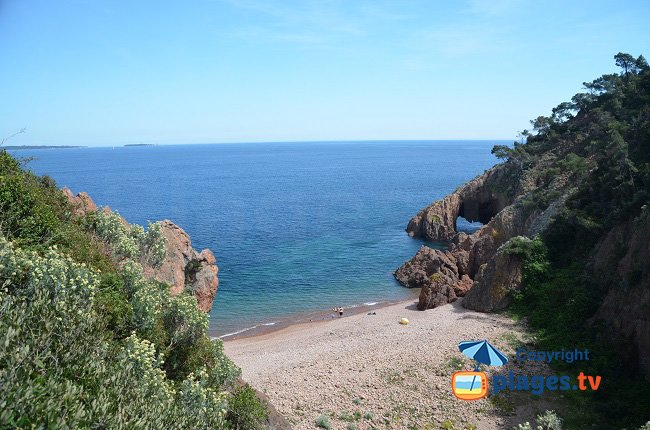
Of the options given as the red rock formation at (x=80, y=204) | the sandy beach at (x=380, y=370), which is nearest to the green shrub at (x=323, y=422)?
the sandy beach at (x=380, y=370)

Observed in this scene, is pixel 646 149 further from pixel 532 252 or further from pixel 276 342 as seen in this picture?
pixel 276 342

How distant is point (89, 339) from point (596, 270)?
2841 centimetres

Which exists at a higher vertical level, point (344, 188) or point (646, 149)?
point (646, 149)

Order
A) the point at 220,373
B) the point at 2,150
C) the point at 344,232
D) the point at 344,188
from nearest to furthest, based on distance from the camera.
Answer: the point at 220,373
the point at 2,150
the point at 344,232
the point at 344,188

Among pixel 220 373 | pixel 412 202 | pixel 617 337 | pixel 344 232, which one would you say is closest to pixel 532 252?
pixel 617 337

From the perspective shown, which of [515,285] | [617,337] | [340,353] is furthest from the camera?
[515,285]

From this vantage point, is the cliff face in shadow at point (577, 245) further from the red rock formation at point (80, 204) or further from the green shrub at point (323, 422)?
the red rock formation at point (80, 204)

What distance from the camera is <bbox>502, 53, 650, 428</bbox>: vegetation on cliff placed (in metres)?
20.6

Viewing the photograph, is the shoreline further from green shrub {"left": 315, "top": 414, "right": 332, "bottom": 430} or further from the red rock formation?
the red rock formation

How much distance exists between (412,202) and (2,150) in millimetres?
81183

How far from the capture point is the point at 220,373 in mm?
14391

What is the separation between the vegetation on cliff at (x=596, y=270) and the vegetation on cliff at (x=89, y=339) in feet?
51.7

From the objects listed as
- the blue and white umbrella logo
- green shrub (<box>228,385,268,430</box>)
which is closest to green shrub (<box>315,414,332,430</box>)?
green shrub (<box>228,385,268,430</box>)

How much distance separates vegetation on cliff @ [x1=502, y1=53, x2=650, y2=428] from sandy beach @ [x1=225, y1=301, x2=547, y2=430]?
7.82ft
